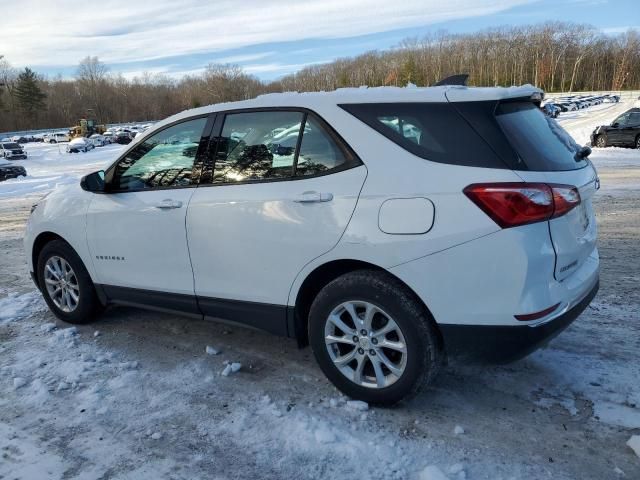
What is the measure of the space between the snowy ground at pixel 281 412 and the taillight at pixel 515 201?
3.87 ft

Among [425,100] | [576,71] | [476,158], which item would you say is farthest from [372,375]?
[576,71]

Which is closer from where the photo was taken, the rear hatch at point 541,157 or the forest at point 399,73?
the rear hatch at point 541,157

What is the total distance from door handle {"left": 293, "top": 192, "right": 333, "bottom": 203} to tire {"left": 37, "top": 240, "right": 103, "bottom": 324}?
2.33 meters

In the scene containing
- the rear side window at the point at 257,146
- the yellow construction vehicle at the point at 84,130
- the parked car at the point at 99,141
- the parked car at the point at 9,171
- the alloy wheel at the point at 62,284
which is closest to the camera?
the rear side window at the point at 257,146

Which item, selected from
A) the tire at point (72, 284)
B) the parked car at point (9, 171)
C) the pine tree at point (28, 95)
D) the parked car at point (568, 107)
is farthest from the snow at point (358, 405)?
the pine tree at point (28, 95)

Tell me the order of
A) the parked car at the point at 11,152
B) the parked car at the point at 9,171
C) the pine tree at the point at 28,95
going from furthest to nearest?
the pine tree at the point at 28,95 → the parked car at the point at 11,152 → the parked car at the point at 9,171

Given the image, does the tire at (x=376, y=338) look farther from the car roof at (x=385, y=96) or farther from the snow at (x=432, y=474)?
the car roof at (x=385, y=96)

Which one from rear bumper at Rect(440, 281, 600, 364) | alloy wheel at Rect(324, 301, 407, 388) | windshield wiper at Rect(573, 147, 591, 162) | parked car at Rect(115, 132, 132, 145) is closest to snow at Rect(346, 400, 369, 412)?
alloy wheel at Rect(324, 301, 407, 388)

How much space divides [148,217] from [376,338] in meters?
1.94

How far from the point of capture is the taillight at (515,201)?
2.73 metres

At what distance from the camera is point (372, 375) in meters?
3.27

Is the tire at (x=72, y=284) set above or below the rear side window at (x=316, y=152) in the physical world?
below

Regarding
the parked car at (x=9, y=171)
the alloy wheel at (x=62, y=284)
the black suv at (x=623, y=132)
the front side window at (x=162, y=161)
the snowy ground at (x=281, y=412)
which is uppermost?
the front side window at (x=162, y=161)

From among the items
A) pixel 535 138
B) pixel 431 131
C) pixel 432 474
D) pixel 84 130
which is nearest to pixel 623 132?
pixel 535 138
